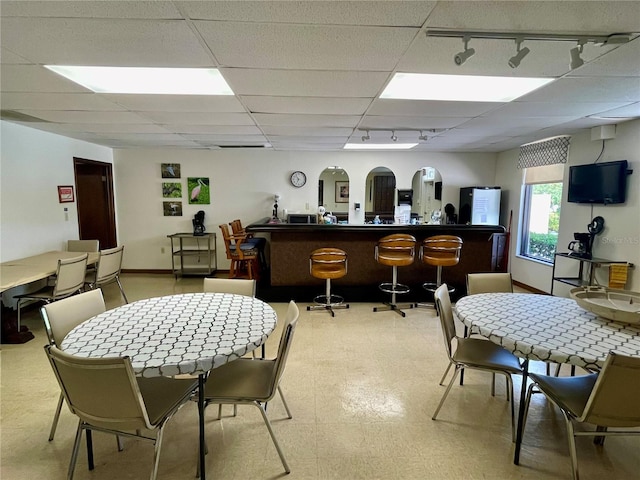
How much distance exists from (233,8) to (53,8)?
2.81ft

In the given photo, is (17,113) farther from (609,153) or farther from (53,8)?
(609,153)

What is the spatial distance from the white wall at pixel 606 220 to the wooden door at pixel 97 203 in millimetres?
7263

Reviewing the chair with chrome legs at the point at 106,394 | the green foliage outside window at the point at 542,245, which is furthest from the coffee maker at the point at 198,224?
the green foliage outside window at the point at 542,245

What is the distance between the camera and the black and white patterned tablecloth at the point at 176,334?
61.6 inches

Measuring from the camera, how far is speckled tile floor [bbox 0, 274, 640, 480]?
1.88 m

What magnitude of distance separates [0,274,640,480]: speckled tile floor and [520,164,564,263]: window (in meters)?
3.41

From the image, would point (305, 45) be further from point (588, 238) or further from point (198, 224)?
point (198, 224)

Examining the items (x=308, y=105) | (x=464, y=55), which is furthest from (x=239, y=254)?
(x=464, y=55)

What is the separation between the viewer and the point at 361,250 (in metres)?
Result: 4.79

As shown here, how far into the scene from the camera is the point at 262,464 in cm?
192

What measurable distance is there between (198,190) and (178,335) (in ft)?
16.3

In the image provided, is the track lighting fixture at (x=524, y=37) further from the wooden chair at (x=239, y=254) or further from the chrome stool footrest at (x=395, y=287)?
the wooden chair at (x=239, y=254)

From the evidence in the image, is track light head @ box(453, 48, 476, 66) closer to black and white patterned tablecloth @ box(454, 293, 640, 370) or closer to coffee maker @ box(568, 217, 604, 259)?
black and white patterned tablecloth @ box(454, 293, 640, 370)

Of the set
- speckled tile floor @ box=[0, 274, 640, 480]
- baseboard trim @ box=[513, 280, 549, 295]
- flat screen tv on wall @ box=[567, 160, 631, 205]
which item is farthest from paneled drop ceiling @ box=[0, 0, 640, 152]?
baseboard trim @ box=[513, 280, 549, 295]
